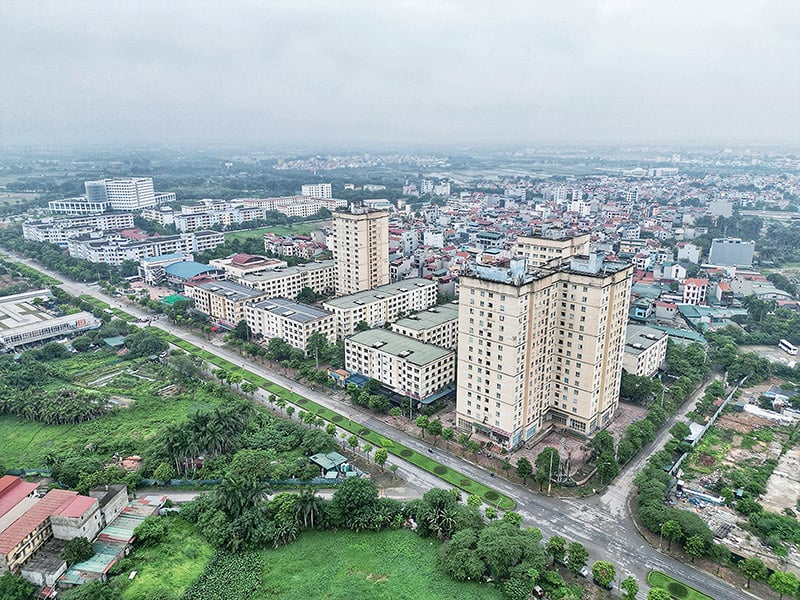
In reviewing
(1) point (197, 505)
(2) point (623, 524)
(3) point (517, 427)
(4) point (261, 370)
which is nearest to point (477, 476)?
(3) point (517, 427)

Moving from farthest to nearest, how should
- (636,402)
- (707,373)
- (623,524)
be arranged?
(707,373), (636,402), (623,524)

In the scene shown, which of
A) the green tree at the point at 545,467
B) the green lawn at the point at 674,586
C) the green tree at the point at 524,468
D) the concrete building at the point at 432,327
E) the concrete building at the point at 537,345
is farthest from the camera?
the concrete building at the point at 432,327

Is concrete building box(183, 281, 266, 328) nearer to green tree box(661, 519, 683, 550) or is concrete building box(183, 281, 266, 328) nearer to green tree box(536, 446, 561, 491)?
green tree box(536, 446, 561, 491)

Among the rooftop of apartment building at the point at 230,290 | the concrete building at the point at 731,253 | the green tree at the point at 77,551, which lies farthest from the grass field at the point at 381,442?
the concrete building at the point at 731,253

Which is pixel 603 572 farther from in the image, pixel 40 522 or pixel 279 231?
pixel 279 231

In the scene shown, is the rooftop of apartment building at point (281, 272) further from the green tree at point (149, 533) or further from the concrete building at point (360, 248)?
the green tree at point (149, 533)

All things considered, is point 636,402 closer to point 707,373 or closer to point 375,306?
point 707,373

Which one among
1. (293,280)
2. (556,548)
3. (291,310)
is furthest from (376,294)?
(556,548)
